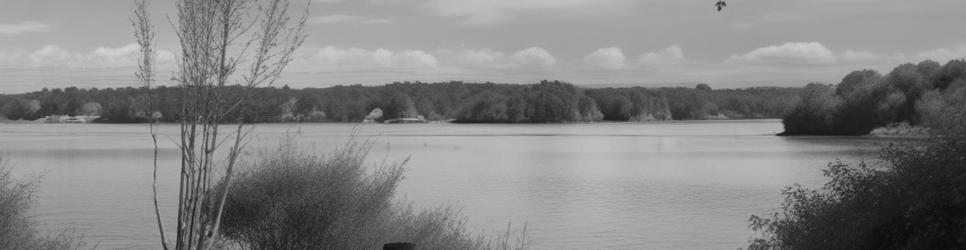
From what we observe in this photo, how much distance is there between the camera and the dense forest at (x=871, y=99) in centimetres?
8562

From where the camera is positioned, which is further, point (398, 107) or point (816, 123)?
point (398, 107)

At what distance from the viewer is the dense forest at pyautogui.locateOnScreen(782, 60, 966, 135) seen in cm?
8562

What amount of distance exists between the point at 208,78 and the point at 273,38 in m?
0.65

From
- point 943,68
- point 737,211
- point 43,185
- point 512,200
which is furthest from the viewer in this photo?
point 943,68

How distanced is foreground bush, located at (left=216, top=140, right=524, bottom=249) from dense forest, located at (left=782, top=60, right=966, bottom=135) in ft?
247

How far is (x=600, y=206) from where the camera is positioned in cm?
2797

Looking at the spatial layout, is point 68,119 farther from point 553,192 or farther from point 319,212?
point 319,212

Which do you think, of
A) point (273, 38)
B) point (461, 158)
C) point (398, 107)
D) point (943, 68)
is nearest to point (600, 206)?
point (273, 38)

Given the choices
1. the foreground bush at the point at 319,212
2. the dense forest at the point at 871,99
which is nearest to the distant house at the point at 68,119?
the dense forest at the point at 871,99

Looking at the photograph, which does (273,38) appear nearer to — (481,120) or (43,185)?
(43,185)

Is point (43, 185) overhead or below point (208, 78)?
below

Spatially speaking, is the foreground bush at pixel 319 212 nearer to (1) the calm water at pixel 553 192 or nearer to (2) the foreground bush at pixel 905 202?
(2) the foreground bush at pixel 905 202

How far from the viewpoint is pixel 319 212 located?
1332 cm

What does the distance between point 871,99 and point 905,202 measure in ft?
277
